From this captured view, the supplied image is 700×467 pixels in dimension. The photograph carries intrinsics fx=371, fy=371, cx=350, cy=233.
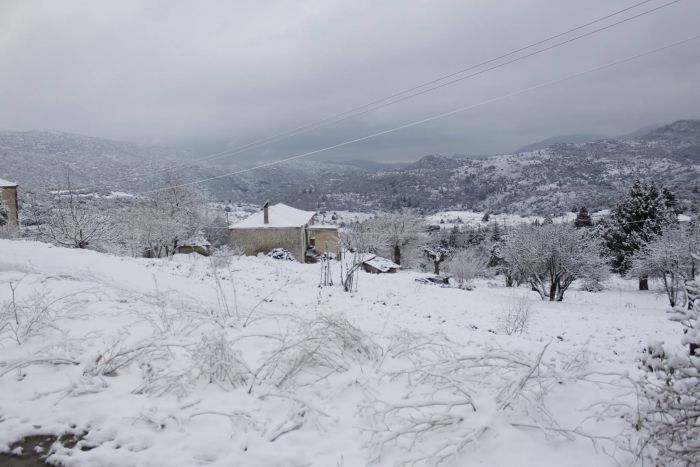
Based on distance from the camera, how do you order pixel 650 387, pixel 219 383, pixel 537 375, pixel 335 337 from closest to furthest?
pixel 650 387 → pixel 537 375 → pixel 219 383 → pixel 335 337

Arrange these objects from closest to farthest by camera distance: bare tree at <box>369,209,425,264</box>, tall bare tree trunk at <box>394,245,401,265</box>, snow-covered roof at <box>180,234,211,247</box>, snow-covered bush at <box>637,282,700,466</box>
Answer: snow-covered bush at <box>637,282,700,466</box>
snow-covered roof at <box>180,234,211,247</box>
bare tree at <box>369,209,425,264</box>
tall bare tree trunk at <box>394,245,401,265</box>

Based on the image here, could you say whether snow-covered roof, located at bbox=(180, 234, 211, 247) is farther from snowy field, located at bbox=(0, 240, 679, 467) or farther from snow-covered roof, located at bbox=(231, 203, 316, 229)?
snowy field, located at bbox=(0, 240, 679, 467)

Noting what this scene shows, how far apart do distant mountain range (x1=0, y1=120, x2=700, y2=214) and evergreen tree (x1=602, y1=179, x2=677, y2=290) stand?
5048cm

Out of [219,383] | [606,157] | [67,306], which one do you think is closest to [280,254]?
[67,306]

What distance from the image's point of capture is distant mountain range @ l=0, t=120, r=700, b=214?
3661 inches

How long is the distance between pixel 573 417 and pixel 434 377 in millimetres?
1215

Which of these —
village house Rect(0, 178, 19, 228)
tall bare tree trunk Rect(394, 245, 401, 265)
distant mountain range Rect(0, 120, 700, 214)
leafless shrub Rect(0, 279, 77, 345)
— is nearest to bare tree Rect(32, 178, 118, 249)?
village house Rect(0, 178, 19, 228)

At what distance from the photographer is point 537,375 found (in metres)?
3.46

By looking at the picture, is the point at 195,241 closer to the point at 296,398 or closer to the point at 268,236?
the point at 268,236

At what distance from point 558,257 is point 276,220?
85.9 feet

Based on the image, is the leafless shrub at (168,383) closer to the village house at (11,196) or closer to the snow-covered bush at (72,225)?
the snow-covered bush at (72,225)

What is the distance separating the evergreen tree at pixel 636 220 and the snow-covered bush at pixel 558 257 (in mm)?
6773

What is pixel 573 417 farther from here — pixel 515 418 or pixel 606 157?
pixel 606 157

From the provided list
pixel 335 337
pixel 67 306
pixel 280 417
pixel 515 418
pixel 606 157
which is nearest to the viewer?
Result: pixel 515 418
